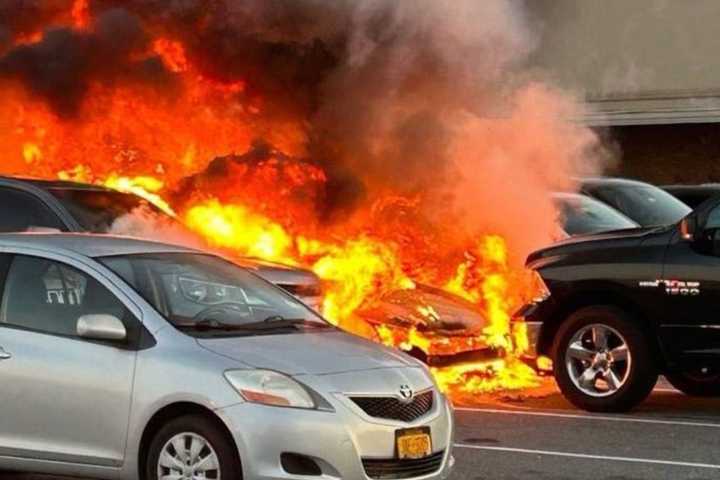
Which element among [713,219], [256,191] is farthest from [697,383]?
[256,191]

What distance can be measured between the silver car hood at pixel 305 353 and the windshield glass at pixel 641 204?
9117mm

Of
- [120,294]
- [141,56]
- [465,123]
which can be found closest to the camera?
[120,294]

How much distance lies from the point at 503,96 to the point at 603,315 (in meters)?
3.16

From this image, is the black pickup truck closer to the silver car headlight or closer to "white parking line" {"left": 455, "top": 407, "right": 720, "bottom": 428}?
"white parking line" {"left": 455, "top": 407, "right": 720, "bottom": 428}

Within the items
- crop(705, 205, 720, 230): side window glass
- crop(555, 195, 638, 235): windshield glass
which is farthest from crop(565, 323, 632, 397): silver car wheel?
crop(555, 195, 638, 235): windshield glass

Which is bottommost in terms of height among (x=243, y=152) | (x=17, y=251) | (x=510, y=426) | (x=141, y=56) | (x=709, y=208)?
(x=510, y=426)

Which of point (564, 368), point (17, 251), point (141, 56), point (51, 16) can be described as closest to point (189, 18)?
point (141, 56)

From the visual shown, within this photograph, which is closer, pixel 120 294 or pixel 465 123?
pixel 120 294

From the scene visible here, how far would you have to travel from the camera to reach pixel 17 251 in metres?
6.75

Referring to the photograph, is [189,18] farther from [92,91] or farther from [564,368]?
[564,368]

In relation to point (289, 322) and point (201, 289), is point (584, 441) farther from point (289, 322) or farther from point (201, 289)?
point (201, 289)

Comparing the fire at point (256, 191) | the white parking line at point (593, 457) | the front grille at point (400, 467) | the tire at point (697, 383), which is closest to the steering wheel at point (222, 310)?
the front grille at point (400, 467)

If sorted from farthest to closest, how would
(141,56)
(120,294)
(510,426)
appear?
(141,56), (510,426), (120,294)

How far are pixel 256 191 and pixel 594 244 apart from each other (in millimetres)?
3186
